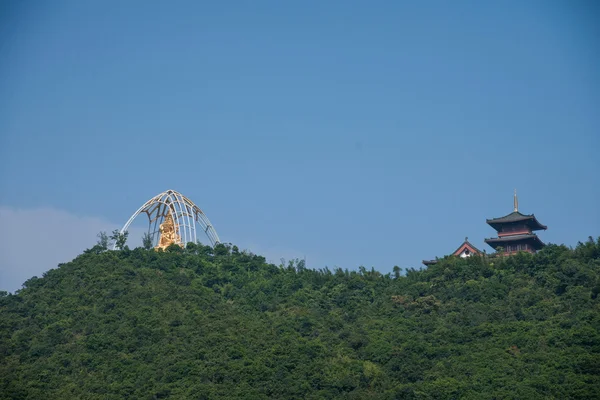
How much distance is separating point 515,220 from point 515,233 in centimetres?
A: 81

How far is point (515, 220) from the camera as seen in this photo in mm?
56875

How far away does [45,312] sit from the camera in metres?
45.5

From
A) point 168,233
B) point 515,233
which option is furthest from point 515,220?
point 168,233

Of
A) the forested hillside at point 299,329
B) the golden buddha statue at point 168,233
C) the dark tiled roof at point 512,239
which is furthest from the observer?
the dark tiled roof at point 512,239

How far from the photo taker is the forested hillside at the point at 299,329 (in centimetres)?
3831

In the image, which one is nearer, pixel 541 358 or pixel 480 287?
pixel 541 358

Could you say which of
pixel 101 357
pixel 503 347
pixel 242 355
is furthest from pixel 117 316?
pixel 503 347

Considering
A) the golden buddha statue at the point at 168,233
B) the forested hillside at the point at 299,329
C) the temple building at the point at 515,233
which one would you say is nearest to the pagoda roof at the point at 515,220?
the temple building at the point at 515,233

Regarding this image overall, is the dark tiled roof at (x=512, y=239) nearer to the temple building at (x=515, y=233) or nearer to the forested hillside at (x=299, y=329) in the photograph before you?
the temple building at (x=515, y=233)

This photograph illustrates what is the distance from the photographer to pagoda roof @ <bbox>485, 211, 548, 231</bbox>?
56.8m

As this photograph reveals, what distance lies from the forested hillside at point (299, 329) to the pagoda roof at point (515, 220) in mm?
7297

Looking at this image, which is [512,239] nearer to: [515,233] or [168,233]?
[515,233]

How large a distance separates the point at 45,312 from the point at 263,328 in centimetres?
905

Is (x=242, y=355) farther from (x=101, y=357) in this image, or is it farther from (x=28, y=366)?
(x=28, y=366)
